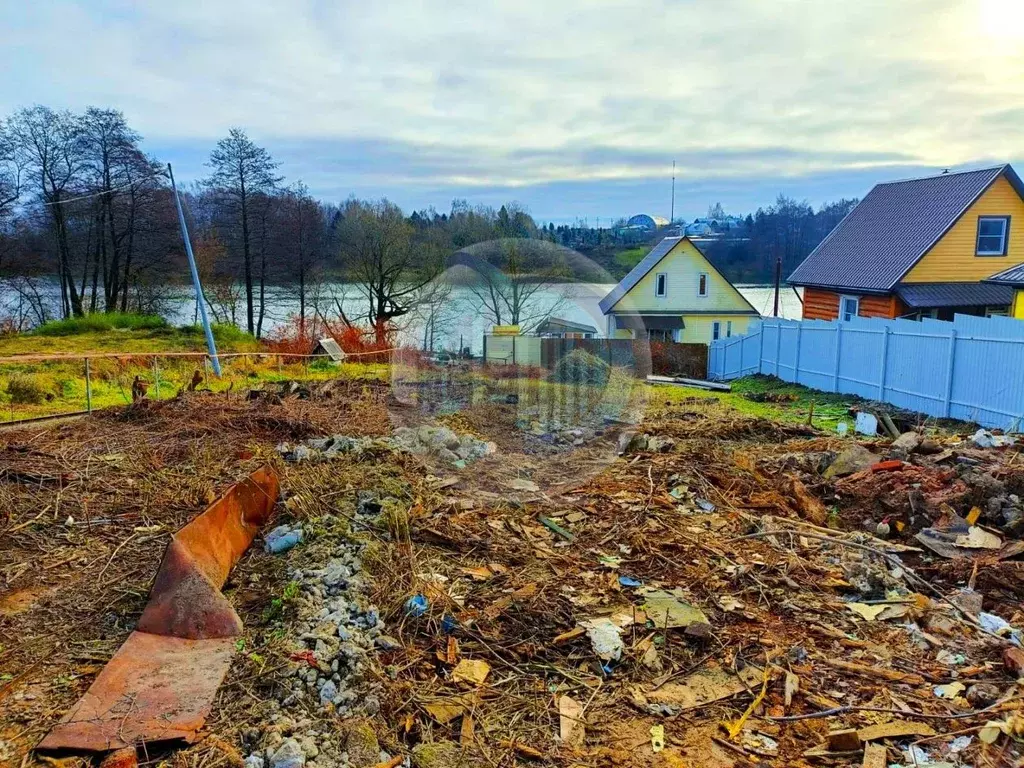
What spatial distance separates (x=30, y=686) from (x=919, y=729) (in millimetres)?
4178

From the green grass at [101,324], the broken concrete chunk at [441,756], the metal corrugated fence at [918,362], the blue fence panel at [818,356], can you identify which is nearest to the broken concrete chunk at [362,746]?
the broken concrete chunk at [441,756]

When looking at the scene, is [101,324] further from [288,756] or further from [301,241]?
[288,756]

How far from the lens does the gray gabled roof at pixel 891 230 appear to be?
750 inches

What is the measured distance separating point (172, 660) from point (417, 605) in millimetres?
1321

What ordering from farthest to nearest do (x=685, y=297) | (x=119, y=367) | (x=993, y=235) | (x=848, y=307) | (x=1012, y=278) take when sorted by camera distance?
(x=685, y=297) → (x=848, y=307) → (x=993, y=235) → (x=119, y=367) → (x=1012, y=278)

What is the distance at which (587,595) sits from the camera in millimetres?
4297

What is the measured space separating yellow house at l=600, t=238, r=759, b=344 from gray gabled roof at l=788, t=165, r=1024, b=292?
5.06m

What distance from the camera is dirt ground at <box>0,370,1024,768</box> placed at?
3029mm

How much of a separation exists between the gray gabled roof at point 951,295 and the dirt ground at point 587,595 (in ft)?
41.6

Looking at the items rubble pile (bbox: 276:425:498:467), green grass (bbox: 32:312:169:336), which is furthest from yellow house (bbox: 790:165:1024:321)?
green grass (bbox: 32:312:169:336)

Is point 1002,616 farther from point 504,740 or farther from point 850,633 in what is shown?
point 504,740

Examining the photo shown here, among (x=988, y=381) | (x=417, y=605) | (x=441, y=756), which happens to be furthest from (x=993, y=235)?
(x=441, y=756)

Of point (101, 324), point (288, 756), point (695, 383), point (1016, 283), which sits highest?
point (1016, 283)

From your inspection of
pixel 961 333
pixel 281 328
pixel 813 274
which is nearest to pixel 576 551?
pixel 961 333
